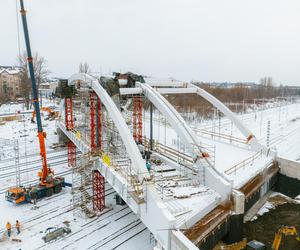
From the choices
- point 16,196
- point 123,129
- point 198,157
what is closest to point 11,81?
point 16,196

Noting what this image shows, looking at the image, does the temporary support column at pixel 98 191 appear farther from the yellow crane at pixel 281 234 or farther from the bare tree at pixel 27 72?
the bare tree at pixel 27 72

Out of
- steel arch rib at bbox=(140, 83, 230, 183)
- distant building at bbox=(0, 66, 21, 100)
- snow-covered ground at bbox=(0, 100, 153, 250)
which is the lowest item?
snow-covered ground at bbox=(0, 100, 153, 250)

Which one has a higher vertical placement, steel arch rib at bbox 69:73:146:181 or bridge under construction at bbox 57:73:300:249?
steel arch rib at bbox 69:73:146:181

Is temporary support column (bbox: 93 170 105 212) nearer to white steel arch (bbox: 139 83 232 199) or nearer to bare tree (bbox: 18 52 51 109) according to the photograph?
white steel arch (bbox: 139 83 232 199)

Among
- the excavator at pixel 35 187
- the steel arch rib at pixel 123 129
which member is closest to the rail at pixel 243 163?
the steel arch rib at pixel 123 129

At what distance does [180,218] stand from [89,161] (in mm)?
7381

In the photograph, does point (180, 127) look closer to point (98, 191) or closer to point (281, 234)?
point (98, 191)

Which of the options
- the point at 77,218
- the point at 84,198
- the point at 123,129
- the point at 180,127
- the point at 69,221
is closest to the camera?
the point at 123,129

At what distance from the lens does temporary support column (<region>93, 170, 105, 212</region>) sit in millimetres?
17703

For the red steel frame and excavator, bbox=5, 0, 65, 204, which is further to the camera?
the red steel frame

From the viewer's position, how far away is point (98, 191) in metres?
18.1

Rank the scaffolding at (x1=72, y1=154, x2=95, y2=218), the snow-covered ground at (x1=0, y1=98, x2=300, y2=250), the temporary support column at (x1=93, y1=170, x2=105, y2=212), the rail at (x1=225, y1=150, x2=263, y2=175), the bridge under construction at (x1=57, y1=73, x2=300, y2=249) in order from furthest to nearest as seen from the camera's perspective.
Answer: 1. the rail at (x1=225, y1=150, x2=263, y2=175)
2. the temporary support column at (x1=93, y1=170, x2=105, y2=212)
3. the scaffolding at (x1=72, y1=154, x2=95, y2=218)
4. the snow-covered ground at (x1=0, y1=98, x2=300, y2=250)
5. the bridge under construction at (x1=57, y1=73, x2=300, y2=249)

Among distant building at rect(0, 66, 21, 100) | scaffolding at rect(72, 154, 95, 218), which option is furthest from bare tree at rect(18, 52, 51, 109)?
scaffolding at rect(72, 154, 95, 218)

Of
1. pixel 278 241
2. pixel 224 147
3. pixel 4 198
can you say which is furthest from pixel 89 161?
pixel 224 147
